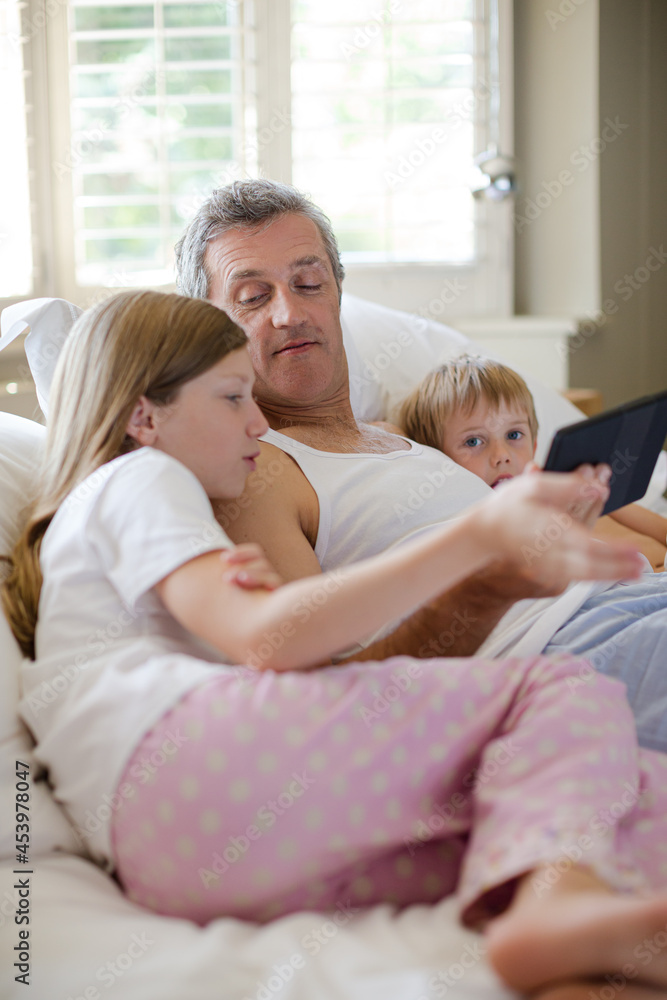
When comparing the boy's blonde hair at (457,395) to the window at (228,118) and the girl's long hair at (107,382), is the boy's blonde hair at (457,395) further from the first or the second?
the window at (228,118)

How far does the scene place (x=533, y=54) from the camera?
283 centimetres

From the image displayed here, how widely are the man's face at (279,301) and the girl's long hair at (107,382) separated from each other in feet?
1.07

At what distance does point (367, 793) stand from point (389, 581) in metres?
0.16

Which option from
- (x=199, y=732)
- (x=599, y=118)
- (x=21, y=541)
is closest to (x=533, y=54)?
(x=599, y=118)

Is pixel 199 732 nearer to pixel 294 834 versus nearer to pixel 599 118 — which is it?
pixel 294 834

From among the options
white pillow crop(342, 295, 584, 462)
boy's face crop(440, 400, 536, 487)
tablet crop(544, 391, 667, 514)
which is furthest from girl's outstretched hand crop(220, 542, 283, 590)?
white pillow crop(342, 295, 584, 462)

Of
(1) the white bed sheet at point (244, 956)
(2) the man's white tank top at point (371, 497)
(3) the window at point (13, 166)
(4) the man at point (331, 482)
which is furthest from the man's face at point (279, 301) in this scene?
(3) the window at point (13, 166)

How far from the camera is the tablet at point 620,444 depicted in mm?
837

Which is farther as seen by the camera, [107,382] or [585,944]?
[107,382]

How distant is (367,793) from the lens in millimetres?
691

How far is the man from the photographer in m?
0.96

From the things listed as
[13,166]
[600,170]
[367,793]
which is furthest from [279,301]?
[600,170]

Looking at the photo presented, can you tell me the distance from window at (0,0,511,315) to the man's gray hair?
138 cm

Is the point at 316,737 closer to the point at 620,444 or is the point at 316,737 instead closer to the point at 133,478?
the point at 133,478
